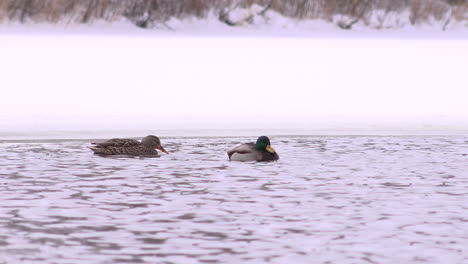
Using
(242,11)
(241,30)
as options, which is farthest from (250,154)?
(242,11)

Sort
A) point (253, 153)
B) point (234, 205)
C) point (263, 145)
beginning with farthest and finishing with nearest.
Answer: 1. point (263, 145)
2. point (253, 153)
3. point (234, 205)

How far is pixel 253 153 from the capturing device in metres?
10.6

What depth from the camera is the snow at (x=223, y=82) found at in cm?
1400

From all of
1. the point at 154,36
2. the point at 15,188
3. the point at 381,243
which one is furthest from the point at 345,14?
the point at 381,243

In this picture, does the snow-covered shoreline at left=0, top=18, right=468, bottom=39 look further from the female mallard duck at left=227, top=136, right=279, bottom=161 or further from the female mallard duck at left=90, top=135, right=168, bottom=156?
the female mallard duck at left=227, top=136, right=279, bottom=161

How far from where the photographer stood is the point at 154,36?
73.1ft

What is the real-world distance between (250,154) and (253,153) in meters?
0.03

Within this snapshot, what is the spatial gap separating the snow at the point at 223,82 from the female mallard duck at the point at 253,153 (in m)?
2.74

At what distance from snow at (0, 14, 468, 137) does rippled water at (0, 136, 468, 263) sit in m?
2.32

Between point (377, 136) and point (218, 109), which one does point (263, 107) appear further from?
point (377, 136)

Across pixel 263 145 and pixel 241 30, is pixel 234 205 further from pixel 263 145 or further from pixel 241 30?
pixel 241 30

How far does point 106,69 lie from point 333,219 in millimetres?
10440

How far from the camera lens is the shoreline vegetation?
74.8 ft

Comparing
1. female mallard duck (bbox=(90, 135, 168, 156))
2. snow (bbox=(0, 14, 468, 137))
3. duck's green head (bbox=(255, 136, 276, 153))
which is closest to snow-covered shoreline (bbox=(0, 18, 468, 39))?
snow (bbox=(0, 14, 468, 137))
